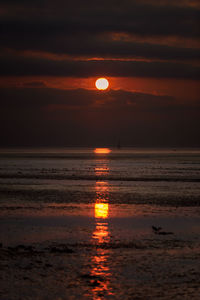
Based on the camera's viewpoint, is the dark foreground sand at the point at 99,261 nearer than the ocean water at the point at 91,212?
Answer: Yes

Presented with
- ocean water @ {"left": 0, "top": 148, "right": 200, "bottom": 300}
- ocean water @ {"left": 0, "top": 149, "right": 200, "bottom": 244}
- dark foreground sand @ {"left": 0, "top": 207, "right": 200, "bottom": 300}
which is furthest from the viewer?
ocean water @ {"left": 0, "top": 149, "right": 200, "bottom": 244}

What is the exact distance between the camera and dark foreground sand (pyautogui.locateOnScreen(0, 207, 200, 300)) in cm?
1170

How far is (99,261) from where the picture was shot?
47.3 feet

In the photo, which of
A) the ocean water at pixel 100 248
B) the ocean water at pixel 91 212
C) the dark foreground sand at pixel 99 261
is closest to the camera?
the dark foreground sand at pixel 99 261

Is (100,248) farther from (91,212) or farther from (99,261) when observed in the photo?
(91,212)

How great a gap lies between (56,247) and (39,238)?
6.26 ft

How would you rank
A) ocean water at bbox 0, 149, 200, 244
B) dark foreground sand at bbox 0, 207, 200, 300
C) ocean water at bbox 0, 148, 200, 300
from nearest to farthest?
dark foreground sand at bbox 0, 207, 200, 300 → ocean water at bbox 0, 148, 200, 300 → ocean water at bbox 0, 149, 200, 244

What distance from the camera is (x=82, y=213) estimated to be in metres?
25.1

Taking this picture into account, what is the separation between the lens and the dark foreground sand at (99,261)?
11.7 meters

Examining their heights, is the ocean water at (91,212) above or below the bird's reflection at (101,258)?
above

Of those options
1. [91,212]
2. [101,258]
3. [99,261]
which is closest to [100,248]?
[101,258]

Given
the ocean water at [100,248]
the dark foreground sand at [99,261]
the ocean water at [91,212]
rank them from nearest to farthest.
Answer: the dark foreground sand at [99,261] < the ocean water at [100,248] < the ocean water at [91,212]

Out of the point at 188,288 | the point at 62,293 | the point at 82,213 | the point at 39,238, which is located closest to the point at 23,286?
the point at 62,293

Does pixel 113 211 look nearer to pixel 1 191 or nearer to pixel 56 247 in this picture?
pixel 56 247
